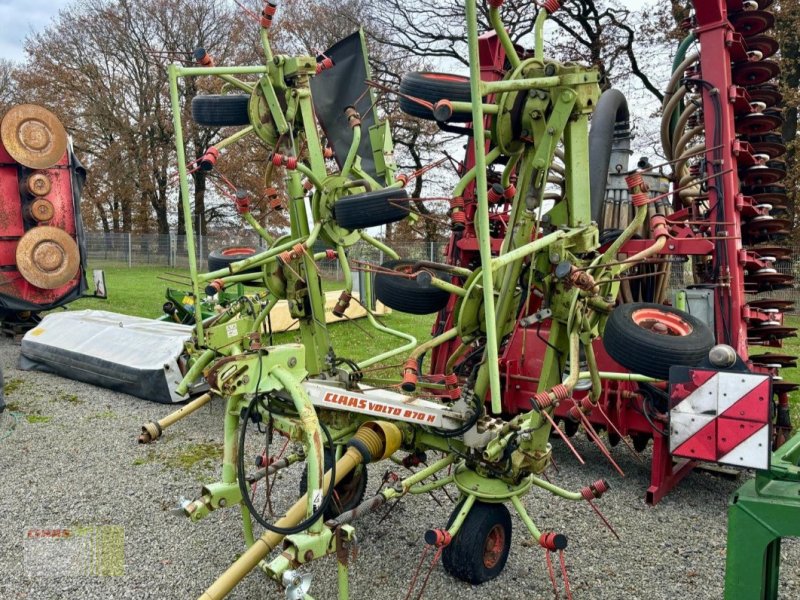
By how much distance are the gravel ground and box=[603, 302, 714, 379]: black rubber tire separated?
1182 millimetres

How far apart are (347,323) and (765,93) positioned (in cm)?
801

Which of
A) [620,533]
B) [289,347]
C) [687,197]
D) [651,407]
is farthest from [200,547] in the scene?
[687,197]

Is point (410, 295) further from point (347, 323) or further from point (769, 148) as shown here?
point (347, 323)

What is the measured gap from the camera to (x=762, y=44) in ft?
16.7

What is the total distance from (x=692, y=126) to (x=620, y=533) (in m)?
3.94

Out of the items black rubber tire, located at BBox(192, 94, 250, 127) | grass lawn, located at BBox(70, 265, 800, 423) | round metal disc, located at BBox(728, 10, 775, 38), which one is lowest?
grass lawn, located at BBox(70, 265, 800, 423)

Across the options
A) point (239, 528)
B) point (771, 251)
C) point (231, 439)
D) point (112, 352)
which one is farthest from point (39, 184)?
point (771, 251)

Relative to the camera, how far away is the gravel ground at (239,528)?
328cm

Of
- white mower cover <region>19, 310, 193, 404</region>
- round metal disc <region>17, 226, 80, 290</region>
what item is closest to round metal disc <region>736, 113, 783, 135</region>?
white mower cover <region>19, 310, 193, 404</region>

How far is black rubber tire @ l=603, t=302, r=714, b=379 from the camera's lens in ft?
9.44

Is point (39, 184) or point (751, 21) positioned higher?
point (751, 21)

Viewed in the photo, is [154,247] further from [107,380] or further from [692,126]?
[692,126]

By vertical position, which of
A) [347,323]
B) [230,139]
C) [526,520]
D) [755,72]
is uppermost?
[755,72]

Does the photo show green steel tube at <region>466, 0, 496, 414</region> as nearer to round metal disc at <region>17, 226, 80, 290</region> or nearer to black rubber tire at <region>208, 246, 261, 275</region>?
black rubber tire at <region>208, 246, 261, 275</region>
